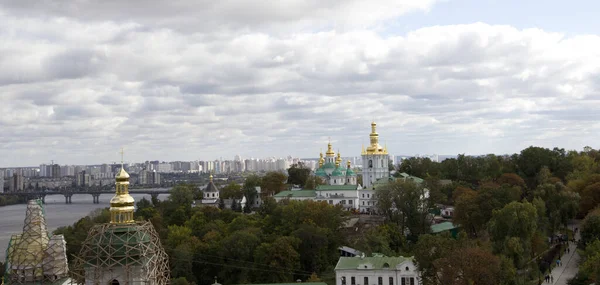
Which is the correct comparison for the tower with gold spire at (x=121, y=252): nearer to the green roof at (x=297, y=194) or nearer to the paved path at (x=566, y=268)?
the paved path at (x=566, y=268)

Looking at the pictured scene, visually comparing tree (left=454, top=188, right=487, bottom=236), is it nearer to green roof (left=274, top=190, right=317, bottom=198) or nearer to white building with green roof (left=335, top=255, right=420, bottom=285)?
white building with green roof (left=335, top=255, right=420, bottom=285)

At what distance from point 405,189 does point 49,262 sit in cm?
2416

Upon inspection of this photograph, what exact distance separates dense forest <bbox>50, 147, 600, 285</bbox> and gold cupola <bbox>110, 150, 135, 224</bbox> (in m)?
12.1

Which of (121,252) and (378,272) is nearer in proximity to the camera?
(121,252)

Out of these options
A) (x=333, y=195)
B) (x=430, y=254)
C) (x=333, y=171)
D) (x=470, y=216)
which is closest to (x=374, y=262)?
(x=430, y=254)

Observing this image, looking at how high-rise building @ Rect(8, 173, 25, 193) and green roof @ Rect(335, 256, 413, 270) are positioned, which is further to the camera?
high-rise building @ Rect(8, 173, 25, 193)

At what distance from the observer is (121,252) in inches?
732

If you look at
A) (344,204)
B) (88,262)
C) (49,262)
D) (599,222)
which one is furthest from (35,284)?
(344,204)

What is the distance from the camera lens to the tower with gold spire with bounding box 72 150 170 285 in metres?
18.2

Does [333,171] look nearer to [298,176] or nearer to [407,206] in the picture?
[298,176]

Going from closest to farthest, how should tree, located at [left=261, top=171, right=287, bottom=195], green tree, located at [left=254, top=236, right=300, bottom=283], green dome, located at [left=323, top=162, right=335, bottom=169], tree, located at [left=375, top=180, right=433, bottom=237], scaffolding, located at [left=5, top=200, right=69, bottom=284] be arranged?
1. scaffolding, located at [left=5, top=200, right=69, bottom=284]
2. green tree, located at [left=254, top=236, right=300, bottom=283]
3. tree, located at [left=375, top=180, right=433, bottom=237]
4. tree, located at [left=261, top=171, right=287, bottom=195]
5. green dome, located at [left=323, top=162, right=335, bottom=169]

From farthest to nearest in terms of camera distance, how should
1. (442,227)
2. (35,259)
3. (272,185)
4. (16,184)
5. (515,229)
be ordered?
(16,184) < (272,185) < (442,227) < (515,229) < (35,259)

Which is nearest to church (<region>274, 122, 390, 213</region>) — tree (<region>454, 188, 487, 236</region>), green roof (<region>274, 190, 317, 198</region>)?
green roof (<region>274, 190, 317, 198</region>)

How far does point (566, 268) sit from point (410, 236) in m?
13.1
